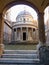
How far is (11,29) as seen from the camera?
3086 cm

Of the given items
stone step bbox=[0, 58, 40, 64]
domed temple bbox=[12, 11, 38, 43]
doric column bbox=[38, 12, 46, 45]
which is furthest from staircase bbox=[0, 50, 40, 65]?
domed temple bbox=[12, 11, 38, 43]

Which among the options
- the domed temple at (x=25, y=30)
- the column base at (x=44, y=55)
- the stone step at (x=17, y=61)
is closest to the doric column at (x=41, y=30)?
the stone step at (x=17, y=61)

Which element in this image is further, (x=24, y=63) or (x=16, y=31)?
(x=16, y=31)

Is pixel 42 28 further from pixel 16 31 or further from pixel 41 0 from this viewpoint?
pixel 16 31

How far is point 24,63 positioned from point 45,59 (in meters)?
1.04

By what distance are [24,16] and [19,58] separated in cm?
2416

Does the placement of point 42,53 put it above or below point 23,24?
below

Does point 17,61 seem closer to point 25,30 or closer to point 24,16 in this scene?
point 25,30

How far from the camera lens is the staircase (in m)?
8.07

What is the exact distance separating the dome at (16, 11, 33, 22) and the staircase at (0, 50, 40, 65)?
2255 cm

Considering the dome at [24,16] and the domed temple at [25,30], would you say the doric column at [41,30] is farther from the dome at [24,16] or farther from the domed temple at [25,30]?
the dome at [24,16]

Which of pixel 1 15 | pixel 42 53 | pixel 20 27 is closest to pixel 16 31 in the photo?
pixel 20 27

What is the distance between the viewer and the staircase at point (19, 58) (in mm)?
8070

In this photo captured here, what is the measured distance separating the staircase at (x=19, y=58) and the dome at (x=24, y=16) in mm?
22552
